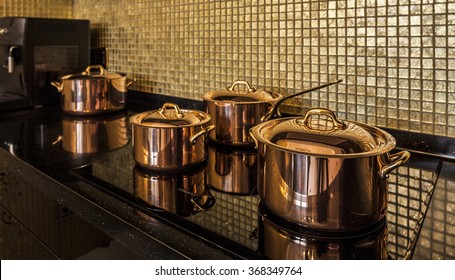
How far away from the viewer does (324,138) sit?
0.54m

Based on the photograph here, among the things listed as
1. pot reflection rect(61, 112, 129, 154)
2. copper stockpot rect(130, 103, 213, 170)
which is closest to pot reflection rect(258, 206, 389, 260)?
copper stockpot rect(130, 103, 213, 170)

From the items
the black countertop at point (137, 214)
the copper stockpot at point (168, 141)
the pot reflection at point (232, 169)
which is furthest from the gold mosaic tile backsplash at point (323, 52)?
the copper stockpot at point (168, 141)

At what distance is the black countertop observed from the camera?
514mm

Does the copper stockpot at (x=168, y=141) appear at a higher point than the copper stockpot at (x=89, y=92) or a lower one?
lower

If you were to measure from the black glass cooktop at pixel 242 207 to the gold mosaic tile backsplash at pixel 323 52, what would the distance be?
0.15 metres

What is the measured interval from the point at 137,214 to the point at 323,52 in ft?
1.97

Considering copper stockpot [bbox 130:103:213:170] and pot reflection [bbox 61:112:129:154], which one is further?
pot reflection [bbox 61:112:129:154]

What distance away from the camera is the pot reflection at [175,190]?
24.3 inches

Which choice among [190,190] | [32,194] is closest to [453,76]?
[190,190]

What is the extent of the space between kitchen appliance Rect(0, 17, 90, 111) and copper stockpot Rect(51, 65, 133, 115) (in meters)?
0.21

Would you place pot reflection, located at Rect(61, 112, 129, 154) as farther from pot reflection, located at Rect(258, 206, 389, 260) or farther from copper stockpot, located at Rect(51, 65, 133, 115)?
pot reflection, located at Rect(258, 206, 389, 260)

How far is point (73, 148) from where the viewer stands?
946mm

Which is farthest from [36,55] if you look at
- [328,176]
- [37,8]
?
[328,176]

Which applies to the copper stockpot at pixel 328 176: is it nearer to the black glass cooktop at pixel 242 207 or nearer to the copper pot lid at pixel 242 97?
the black glass cooktop at pixel 242 207
